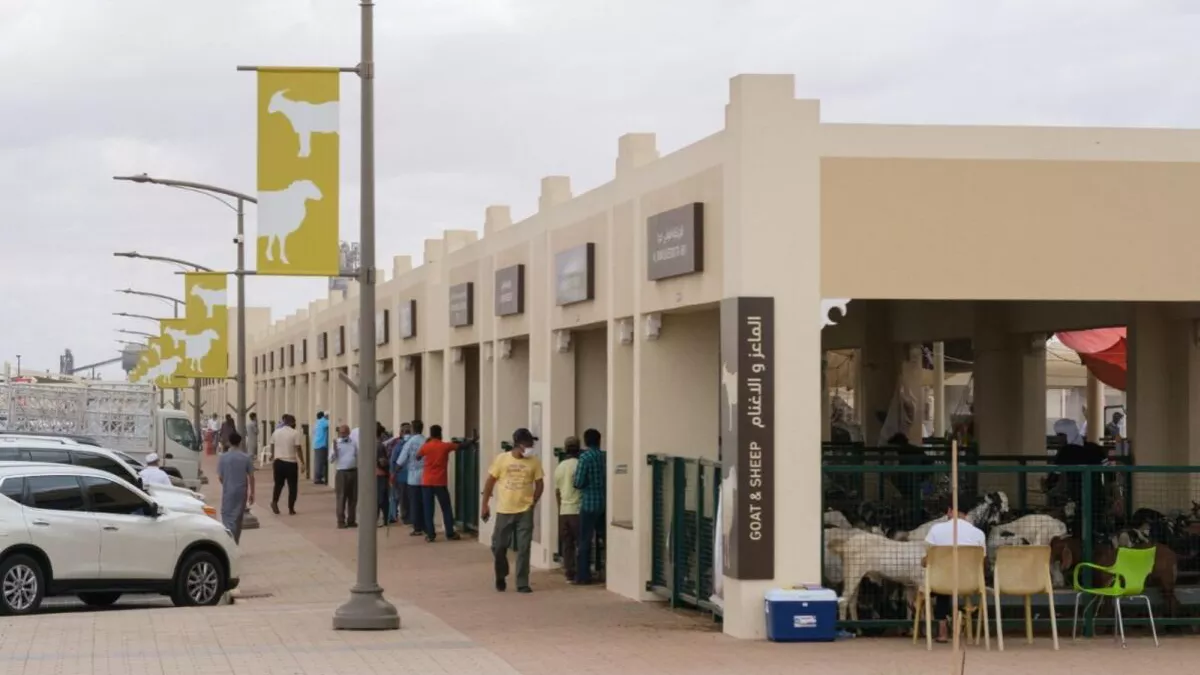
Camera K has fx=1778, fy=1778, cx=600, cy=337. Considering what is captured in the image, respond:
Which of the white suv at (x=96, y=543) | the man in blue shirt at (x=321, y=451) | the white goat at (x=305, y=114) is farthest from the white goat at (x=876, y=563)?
the man in blue shirt at (x=321, y=451)

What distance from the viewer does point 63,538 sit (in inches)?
730

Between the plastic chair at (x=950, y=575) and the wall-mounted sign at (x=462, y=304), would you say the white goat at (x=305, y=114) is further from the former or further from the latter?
the wall-mounted sign at (x=462, y=304)

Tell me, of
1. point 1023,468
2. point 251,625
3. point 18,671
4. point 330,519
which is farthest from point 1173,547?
point 330,519

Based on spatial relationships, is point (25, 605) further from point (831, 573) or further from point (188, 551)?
point (831, 573)

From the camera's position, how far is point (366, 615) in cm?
1652

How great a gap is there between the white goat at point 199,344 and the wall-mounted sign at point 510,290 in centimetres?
1291

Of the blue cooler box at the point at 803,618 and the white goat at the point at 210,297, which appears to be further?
the white goat at the point at 210,297

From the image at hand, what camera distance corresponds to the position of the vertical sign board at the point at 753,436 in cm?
1587

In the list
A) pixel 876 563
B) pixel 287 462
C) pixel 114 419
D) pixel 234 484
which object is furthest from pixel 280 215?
pixel 114 419

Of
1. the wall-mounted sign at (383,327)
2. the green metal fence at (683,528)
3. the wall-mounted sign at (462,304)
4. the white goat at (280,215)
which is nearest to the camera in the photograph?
the white goat at (280,215)

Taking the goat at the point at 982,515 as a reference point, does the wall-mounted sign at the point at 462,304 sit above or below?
above

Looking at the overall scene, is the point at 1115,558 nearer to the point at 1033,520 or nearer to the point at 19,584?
the point at 1033,520

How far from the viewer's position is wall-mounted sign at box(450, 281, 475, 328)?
29203mm

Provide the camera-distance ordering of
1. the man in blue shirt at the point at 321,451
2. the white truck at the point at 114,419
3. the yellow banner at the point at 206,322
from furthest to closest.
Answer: the man in blue shirt at the point at 321,451
the white truck at the point at 114,419
the yellow banner at the point at 206,322
